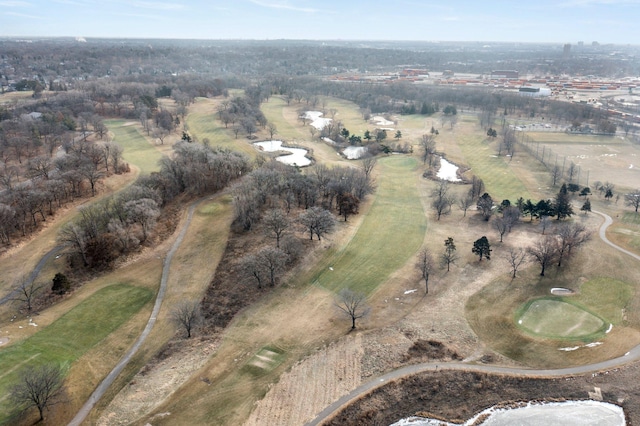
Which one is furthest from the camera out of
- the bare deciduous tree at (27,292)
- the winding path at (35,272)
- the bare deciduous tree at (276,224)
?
the bare deciduous tree at (276,224)

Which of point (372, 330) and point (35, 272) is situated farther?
point (35, 272)

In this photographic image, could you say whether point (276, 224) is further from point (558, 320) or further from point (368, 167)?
point (368, 167)

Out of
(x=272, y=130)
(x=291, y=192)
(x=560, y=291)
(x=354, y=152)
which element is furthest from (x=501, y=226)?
(x=272, y=130)

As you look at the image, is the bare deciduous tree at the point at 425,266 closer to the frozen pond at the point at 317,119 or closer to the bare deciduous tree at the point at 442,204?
the bare deciduous tree at the point at 442,204

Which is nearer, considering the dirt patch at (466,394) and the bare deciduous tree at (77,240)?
the dirt patch at (466,394)

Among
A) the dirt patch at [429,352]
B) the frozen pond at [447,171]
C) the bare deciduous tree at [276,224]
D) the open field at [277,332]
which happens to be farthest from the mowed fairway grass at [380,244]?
the dirt patch at [429,352]

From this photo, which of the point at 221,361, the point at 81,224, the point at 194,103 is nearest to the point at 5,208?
the point at 81,224

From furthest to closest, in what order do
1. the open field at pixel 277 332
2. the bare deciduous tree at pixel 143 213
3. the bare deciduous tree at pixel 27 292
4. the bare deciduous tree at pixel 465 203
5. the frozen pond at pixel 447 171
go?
the frozen pond at pixel 447 171 → the bare deciduous tree at pixel 465 203 → the bare deciduous tree at pixel 143 213 → the bare deciduous tree at pixel 27 292 → the open field at pixel 277 332
